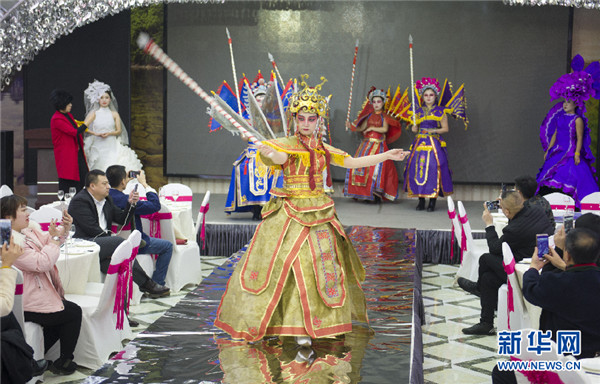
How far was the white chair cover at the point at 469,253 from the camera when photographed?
6.14 m

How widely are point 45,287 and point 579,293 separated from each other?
8.36 ft

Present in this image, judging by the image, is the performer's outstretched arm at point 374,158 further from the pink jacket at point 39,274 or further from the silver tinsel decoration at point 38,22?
the silver tinsel decoration at point 38,22

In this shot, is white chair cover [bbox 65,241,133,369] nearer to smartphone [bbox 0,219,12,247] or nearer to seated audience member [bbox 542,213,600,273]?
smartphone [bbox 0,219,12,247]

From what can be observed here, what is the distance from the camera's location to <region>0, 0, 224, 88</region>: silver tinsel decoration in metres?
7.55

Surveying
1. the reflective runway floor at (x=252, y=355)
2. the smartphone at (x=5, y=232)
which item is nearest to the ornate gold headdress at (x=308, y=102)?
the reflective runway floor at (x=252, y=355)

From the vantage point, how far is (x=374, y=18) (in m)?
9.53

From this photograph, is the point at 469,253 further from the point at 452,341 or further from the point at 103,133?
the point at 103,133

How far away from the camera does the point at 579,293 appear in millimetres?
3191

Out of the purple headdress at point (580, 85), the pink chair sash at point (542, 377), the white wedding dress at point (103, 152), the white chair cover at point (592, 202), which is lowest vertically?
→ the pink chair sash at point (542, 377)

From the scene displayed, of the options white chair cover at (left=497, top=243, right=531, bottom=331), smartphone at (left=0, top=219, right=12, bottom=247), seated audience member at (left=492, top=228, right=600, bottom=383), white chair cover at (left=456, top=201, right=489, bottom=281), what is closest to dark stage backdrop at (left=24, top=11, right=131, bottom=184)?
white chair cover at (left=456, top=201, right=489, bottom=281)

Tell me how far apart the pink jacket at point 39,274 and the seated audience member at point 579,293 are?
2226 millimetres

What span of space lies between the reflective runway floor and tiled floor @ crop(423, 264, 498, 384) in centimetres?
33

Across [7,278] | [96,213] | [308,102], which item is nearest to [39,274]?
[7,278]

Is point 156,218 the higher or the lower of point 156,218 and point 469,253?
the higher
